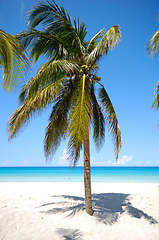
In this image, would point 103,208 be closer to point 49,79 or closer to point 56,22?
point 49,79

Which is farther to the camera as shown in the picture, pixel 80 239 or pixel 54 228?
pixel 54 228

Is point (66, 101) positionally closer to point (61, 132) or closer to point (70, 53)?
point (61, 132)

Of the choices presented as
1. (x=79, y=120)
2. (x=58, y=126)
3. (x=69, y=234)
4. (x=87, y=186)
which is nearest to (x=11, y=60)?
(x=79, y=120)

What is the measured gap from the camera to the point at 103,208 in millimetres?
6785

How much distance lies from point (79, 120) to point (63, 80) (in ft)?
5.38

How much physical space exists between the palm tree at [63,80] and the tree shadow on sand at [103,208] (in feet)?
1.69

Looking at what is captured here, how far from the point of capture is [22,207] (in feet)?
22.1

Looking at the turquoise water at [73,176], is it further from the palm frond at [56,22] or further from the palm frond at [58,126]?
the palm frond at [56,22]

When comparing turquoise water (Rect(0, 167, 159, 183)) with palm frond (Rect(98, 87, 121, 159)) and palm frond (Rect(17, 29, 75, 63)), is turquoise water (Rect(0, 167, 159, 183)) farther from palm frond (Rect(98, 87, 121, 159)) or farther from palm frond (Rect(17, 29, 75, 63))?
palm frond (Rect(17, 29, 75, 63))

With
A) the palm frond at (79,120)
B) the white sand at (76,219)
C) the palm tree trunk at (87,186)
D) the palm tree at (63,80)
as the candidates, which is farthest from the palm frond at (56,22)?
the white sand at (76,219)

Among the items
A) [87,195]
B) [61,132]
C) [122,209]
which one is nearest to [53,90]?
[61,132]

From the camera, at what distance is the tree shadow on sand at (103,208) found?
19.5 ft

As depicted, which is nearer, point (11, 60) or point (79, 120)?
point (11, 60)

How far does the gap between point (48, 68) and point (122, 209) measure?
554 centimetres
